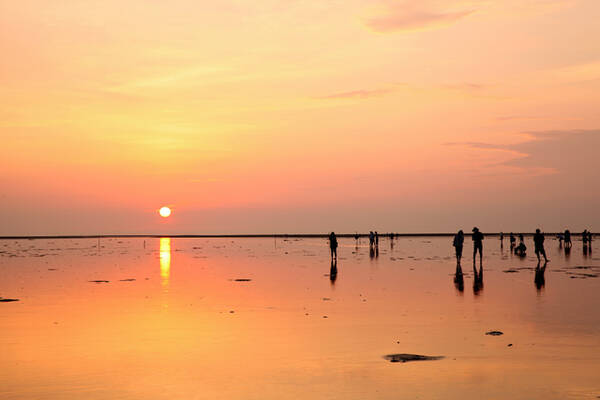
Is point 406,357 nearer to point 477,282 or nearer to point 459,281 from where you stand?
point 477,282

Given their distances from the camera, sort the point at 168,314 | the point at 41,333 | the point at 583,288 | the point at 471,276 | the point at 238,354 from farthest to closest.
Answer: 1. the point at 471,276
2. the point at 583,288
3. the point at 168,314
4. the point at 41,333
5. the point at 238,354

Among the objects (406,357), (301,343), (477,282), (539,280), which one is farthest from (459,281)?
(406,357)

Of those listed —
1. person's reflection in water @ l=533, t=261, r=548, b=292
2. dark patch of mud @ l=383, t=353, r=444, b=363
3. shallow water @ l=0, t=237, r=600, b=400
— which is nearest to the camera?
shallow water @ l=0, t=237, r=600, b=400

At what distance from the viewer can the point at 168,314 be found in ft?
63.7

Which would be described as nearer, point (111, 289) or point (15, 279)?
point (111, 289)

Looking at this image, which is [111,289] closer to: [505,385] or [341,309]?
[341,309]

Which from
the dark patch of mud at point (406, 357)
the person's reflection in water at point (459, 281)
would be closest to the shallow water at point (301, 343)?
the dark patch of mud at point (406, 357)

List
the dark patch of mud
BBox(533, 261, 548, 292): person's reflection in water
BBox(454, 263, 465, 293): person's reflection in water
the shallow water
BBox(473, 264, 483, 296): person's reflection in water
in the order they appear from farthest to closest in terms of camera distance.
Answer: BBox(533, 261, 548, 292): person's reflection in water
BBox(454, 263, 465, 293): person's reflection in water
BBox(473, 264, 483, 296): person's reflection in water
the dark patch of mud
the shallow water

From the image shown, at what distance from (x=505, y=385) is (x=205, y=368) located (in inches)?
190

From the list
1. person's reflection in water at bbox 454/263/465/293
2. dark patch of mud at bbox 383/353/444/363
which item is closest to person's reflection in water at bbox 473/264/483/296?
person's reflection in water at bbox 454/263/465/293

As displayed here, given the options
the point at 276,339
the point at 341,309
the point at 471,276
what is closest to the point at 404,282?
the point at 471,276

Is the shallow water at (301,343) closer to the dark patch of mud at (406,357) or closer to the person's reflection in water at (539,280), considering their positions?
the dark patch of mud at (406,357)

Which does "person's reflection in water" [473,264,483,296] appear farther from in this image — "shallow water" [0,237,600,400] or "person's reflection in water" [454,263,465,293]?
"person's reflection in water" [454,263,465,293]

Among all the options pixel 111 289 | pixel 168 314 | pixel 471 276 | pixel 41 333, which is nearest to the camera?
pixel 41 333
